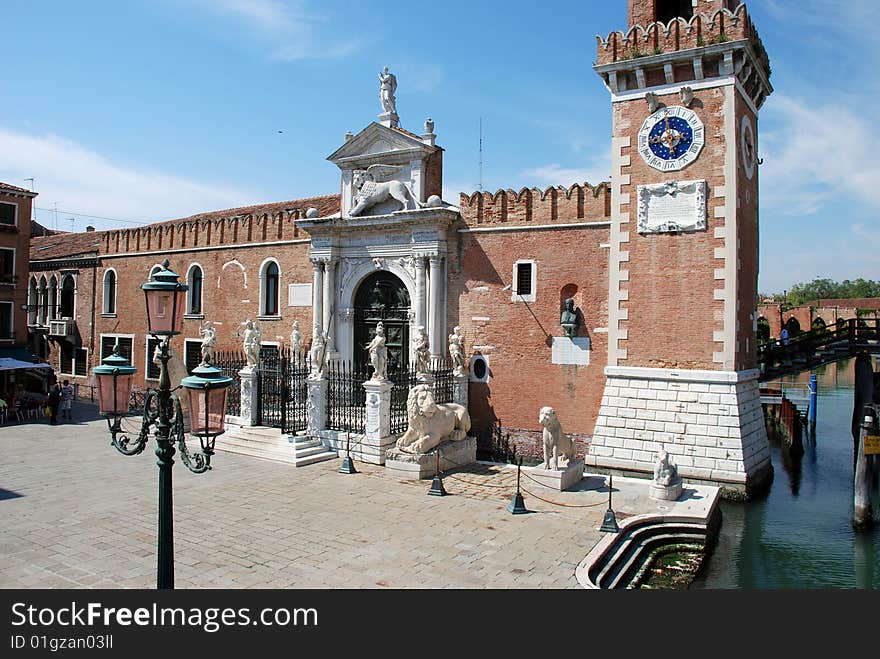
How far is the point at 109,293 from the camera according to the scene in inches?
1058

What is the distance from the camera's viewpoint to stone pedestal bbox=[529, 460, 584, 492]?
12.8 metres

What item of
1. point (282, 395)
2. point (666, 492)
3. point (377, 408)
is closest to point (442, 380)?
point (377, 408)

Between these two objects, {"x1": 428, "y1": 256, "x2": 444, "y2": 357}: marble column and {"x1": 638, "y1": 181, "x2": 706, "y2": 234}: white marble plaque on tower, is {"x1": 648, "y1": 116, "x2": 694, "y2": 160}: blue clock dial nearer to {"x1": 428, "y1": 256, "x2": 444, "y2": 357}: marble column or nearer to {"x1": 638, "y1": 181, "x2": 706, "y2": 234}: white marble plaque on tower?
{"x1": 638, "y1": 181, "x2": 706, "y2": 234}: white marble plaque on tower

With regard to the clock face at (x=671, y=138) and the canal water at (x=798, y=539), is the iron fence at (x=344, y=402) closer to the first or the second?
the clock face at (x=671, y=138)

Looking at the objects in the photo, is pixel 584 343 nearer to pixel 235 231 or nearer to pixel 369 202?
pixel 369 202

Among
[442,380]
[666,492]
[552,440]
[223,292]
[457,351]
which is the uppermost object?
[223,292]

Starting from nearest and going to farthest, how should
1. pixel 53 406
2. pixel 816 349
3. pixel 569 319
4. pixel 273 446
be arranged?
1. pixel 273 446
2. pixel 569 319
3. pixel 816 349
4. pixel 53 406

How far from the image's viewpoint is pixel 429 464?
1408 cm

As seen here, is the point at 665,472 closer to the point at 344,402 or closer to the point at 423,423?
the point at 423,423

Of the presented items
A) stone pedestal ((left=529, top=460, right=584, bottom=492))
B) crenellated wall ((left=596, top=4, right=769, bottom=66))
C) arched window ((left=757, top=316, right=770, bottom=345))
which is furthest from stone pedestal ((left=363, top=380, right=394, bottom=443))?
arched window ((left=757, top=316, right=770, bottom=345))

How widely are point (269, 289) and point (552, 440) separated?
1248cm

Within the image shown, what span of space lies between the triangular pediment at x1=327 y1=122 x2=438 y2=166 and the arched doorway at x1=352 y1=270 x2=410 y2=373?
3395 millimetres

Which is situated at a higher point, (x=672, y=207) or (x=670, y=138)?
(x=670, y=138)

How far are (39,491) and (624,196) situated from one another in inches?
520
